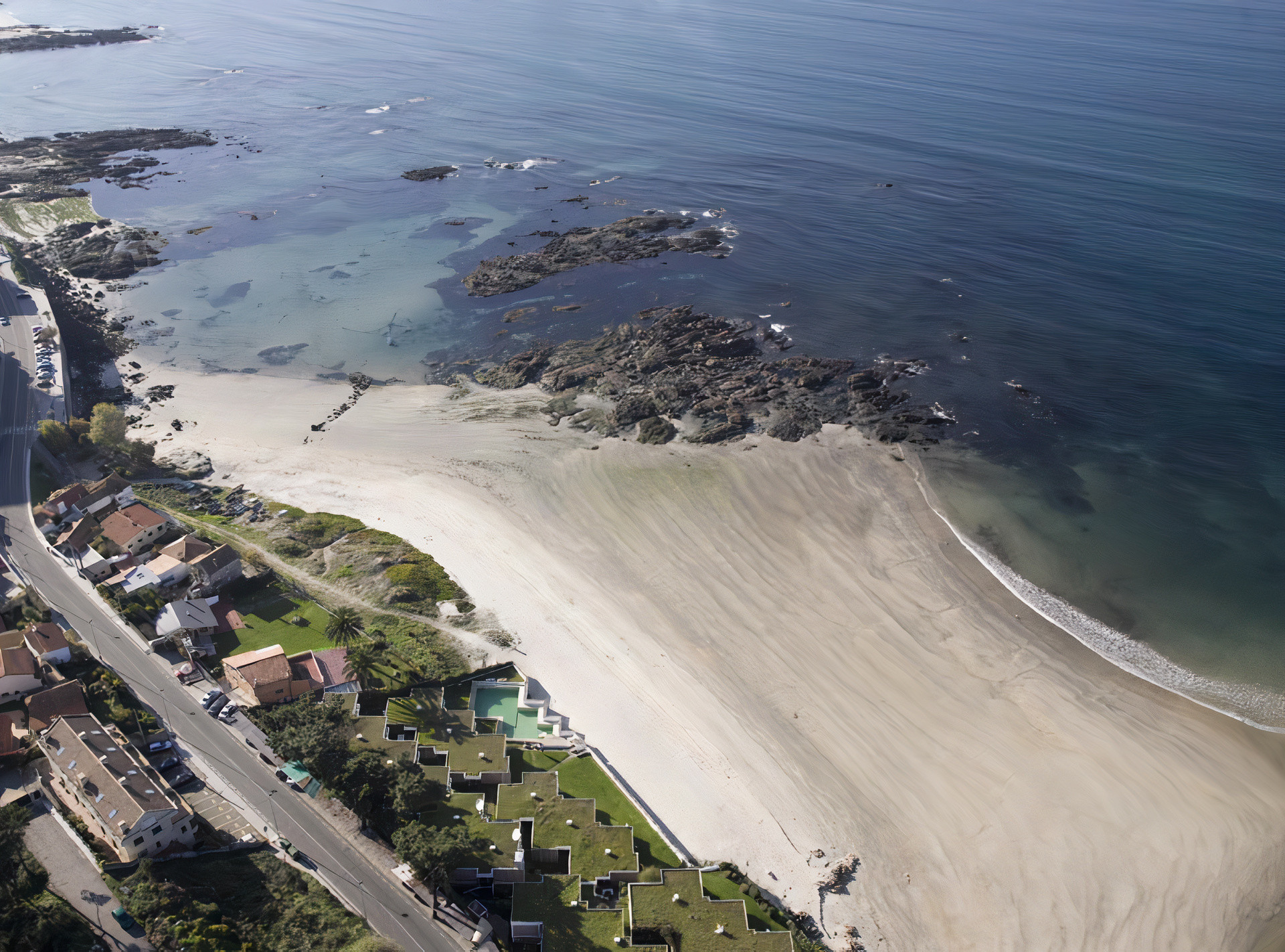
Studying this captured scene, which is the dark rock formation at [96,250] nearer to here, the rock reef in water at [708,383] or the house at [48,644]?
the rock reef in water at [708,383]

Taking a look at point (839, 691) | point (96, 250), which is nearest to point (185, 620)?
point (839, 691)

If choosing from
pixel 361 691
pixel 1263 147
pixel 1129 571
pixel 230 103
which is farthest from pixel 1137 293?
pixel 230 103

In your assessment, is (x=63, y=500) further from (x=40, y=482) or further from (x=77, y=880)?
(x=77, y=880)

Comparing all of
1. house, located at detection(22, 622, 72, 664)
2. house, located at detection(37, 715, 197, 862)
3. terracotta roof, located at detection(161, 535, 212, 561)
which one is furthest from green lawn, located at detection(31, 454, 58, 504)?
house, located at detection(37, 715, 197, 862)

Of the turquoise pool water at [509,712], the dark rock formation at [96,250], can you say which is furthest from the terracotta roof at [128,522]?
the dark rock formation at [96,250]

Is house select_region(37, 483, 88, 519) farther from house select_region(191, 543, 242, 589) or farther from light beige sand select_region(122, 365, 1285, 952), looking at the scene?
house select_region(191, 543, 242, 589)

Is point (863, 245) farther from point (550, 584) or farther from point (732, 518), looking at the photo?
point (550, 584)
